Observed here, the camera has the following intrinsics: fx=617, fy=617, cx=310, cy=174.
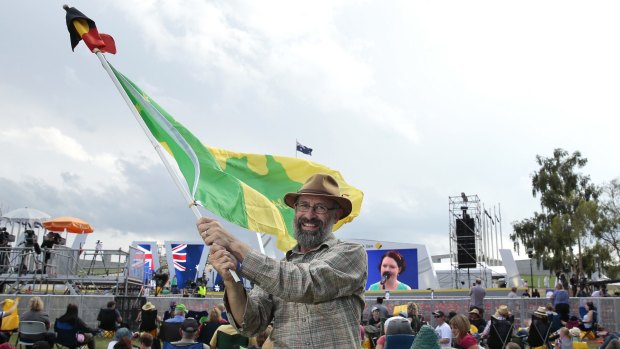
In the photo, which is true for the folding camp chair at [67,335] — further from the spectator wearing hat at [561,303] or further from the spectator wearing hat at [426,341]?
the spectator wearing hat at [561,303]

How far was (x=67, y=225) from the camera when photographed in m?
23.3

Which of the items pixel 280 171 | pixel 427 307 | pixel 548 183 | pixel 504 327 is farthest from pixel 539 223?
pixel 280 171

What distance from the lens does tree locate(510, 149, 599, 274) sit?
135 feet

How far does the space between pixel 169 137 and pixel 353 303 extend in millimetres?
3251

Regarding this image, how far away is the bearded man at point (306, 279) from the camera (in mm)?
2314

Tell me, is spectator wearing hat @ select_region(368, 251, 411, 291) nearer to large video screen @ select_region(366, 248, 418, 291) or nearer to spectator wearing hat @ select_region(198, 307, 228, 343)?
large video screen @ select_region(366, 248, 418, 291)

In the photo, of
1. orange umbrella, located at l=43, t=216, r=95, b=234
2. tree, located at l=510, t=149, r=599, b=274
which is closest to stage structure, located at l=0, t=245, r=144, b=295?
orange umbrella, located at l=43, t=216, r=95, b=234

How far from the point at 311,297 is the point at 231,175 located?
4.19 meters

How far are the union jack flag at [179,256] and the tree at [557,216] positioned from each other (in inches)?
946

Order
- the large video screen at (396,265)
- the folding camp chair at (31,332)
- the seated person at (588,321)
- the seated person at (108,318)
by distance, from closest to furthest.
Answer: the folding camp chair at (31,332), the seated person at (108,318), the seated person at (588,321), the large video screen at (396,265)

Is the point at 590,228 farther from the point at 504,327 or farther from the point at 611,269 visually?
the point at 504,327

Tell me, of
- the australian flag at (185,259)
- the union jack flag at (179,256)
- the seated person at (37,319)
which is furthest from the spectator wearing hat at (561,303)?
the union jack flag at (179,256)

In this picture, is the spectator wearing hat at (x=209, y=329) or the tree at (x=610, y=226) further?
the tree at (x=610, y=226)

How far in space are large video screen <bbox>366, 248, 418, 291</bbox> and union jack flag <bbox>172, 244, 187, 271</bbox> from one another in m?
11.2
